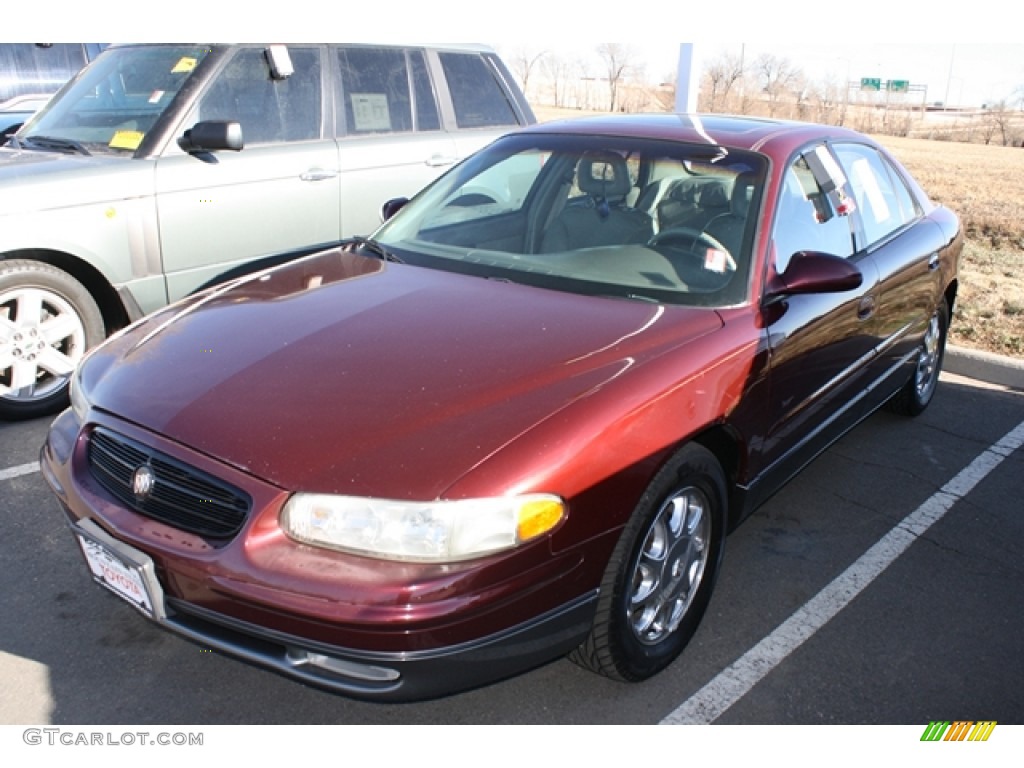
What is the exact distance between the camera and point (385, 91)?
19.7 feet

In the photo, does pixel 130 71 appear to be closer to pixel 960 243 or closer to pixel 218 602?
pixel 218 602

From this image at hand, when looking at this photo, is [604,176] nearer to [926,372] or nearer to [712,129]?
[712,129]

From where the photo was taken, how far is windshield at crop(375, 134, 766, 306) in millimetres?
3334

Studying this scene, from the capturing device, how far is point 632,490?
8.38 ft

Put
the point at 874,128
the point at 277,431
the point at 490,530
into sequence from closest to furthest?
the point at 490,530 < the point at 277,431 < the point at 874,128

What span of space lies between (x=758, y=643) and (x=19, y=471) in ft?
10.6

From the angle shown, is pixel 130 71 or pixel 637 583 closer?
pixel 637 583

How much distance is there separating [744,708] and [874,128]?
3367cm

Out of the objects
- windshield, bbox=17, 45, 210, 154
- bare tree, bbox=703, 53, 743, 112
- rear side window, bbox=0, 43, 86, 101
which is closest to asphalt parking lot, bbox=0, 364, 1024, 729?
windshield, bbox=17, 45, 210, 154

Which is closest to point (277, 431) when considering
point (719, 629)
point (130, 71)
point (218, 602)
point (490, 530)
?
point (218, 602)

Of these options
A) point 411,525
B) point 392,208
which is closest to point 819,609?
point 411,525

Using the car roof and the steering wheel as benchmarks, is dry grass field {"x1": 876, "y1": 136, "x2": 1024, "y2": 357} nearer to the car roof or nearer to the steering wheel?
the car roof

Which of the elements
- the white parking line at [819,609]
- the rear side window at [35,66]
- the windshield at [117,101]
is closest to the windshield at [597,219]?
the white parking line at [819,609]

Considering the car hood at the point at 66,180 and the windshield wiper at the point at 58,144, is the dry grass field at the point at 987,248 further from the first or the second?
the windshield wiper at the point at 58,144
